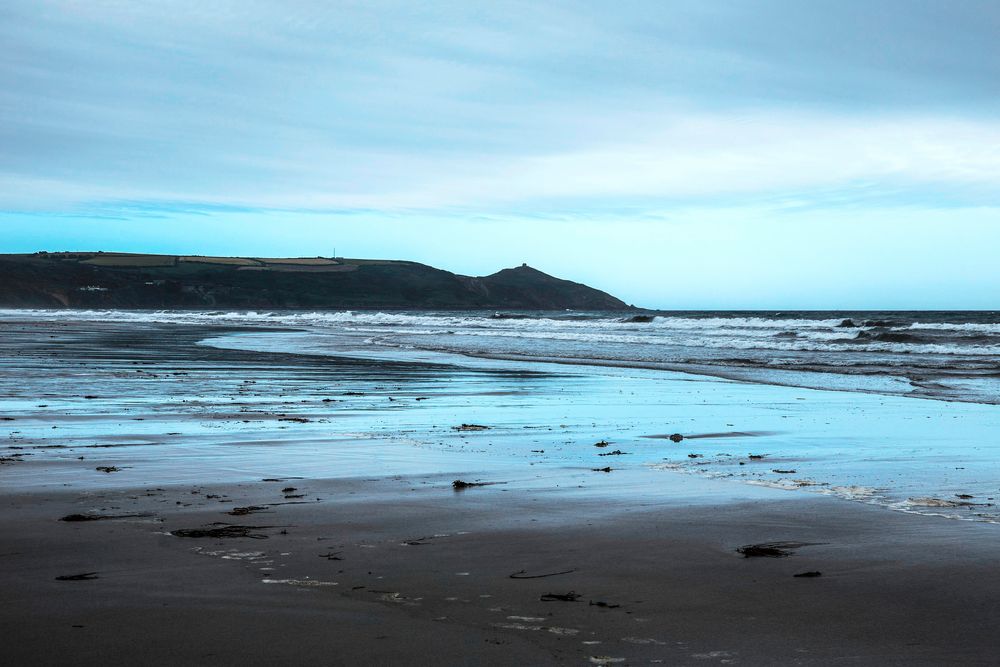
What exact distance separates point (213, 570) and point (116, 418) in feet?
19.7

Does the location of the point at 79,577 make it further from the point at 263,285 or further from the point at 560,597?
the point at 263,285

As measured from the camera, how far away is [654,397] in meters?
12.5

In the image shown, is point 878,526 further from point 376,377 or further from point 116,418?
point 376,377

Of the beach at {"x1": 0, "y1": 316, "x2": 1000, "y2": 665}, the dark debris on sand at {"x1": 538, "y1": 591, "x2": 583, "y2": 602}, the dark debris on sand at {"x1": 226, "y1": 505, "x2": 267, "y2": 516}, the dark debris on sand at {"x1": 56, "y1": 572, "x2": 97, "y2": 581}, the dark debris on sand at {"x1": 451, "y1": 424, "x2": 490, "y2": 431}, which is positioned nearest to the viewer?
the beach at {"x1": 0, "y1": 316, "x2": 1000, "y2": 665}

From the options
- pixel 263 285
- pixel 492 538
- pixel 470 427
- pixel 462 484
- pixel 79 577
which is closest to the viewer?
pixel 79 577

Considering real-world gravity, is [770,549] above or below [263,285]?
below

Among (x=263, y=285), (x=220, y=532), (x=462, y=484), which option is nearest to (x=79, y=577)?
(x=220, y=532)

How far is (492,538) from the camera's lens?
4.43m

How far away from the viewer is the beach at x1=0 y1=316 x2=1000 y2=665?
303 centimetres

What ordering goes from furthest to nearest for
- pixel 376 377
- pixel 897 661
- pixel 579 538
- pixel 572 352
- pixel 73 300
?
pixel 73 300
pixel 572 352
pixel 376 377
pixel 579 538
pixel 897 661

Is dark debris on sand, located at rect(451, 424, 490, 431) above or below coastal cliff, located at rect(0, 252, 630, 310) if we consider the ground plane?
below

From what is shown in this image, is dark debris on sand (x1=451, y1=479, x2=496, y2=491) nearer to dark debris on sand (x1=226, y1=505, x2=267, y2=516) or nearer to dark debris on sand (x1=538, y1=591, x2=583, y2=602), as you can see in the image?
dark debris on sand (x1=226, y1=505, x2=267, y2=516)

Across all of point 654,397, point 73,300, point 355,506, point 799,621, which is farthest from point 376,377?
point 73,300

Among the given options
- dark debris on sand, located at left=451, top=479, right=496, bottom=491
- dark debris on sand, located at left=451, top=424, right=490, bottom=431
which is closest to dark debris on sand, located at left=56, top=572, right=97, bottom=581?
dark debris on sand, located at left=451, top=479, right=496, bottom=491
